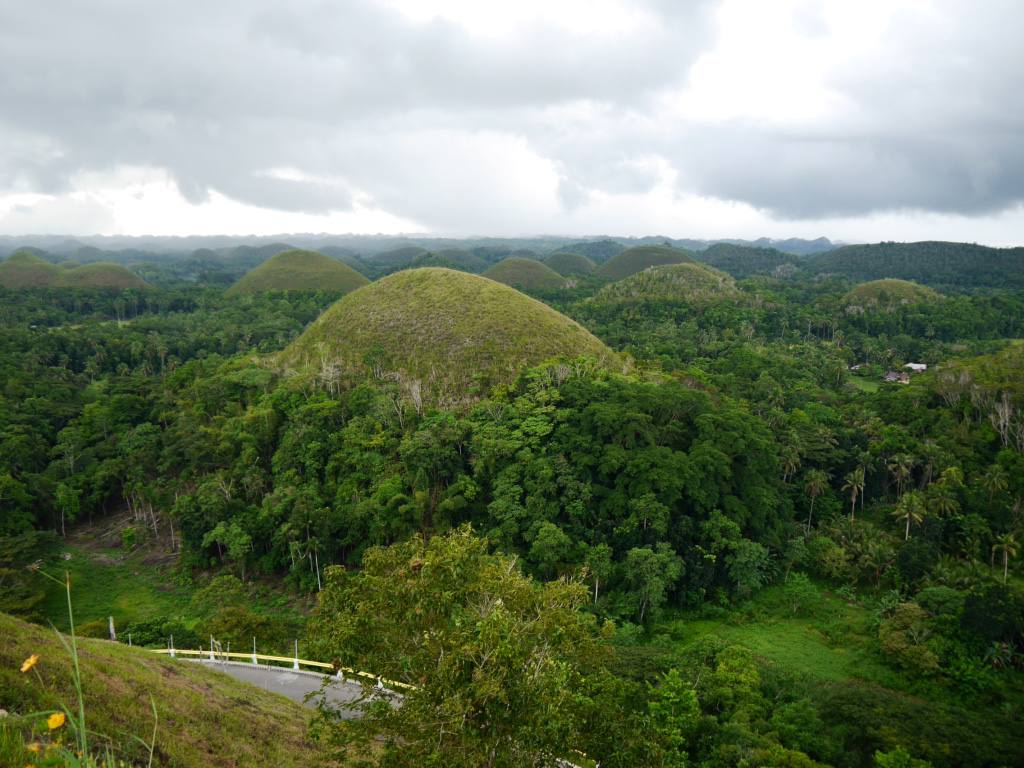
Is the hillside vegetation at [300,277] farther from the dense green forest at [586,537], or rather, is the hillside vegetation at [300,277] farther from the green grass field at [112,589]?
the green grass field at [112,589]

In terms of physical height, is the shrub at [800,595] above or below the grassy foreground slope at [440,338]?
below

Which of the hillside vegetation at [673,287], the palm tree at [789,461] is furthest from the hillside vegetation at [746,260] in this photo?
the palm tree at [789,461]

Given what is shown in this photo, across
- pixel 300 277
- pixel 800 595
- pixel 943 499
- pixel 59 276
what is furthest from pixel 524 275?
pixel 800 595

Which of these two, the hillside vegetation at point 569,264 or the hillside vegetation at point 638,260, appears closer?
the hillside vegetation at point 638,260

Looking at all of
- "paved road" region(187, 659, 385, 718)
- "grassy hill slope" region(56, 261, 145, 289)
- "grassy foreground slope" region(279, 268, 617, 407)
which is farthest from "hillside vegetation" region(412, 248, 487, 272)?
"paved road" region(187, 659, 385, 718)

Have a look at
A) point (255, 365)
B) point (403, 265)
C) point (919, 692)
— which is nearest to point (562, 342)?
point (255, 365)

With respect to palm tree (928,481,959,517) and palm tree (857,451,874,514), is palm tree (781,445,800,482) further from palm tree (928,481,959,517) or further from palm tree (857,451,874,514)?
palm tree (928,481,959,517)

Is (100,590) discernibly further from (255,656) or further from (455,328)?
(455,328)
